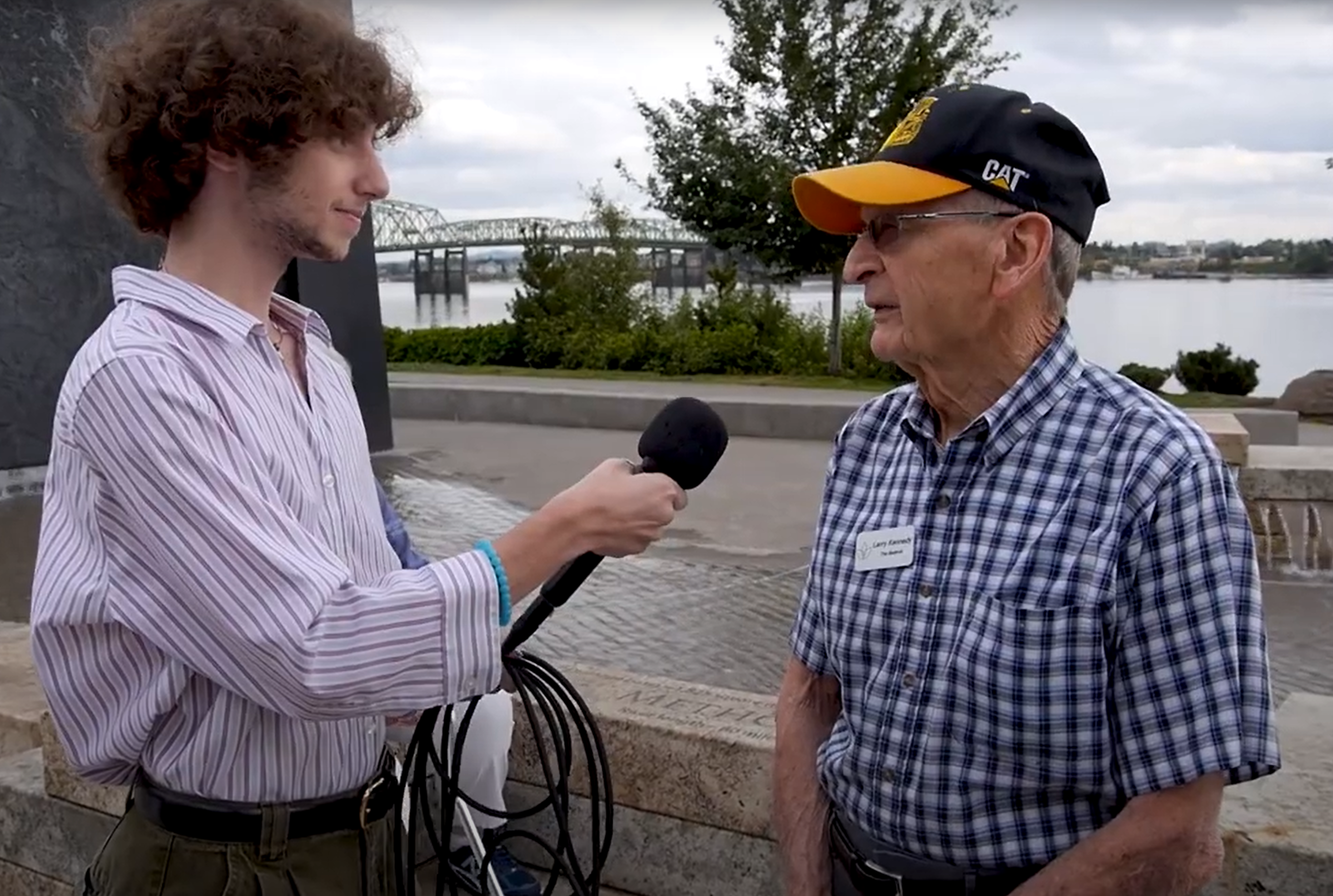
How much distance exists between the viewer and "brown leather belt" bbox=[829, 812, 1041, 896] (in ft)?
6.35

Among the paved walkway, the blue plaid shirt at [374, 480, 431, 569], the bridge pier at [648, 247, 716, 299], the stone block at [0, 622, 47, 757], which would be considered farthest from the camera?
the bridge pier at [648, 247, 716, 299]

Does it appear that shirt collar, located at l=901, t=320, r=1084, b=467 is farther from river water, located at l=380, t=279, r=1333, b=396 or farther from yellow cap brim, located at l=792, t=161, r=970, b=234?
river water, located at l=380, t=279, r=1333, b=396

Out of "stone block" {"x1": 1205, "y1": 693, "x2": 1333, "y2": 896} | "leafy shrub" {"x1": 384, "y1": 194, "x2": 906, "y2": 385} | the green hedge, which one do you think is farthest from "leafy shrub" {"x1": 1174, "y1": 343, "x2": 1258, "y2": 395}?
"stone block" {"x1": 1205, "y1": 693, "x2": 1333, "y2": 896}

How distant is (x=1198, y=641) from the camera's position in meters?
1.74

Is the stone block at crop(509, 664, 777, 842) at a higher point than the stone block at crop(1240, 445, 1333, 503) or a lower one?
higher

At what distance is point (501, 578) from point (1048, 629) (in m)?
0.75

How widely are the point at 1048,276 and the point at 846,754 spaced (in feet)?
2.68

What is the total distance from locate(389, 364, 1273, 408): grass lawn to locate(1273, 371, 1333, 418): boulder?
1.66ft

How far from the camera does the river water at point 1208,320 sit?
1641cm

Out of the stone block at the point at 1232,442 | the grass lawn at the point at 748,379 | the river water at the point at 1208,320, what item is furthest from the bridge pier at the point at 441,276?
the stone block at the point at 1232,442

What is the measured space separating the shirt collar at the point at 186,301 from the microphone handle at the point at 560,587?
1.87 ft

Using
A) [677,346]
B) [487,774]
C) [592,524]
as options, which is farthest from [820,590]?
[677,346]

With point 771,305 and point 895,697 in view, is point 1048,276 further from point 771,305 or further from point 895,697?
point 771,305

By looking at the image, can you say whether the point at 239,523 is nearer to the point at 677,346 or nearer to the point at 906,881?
the point at 906,881
